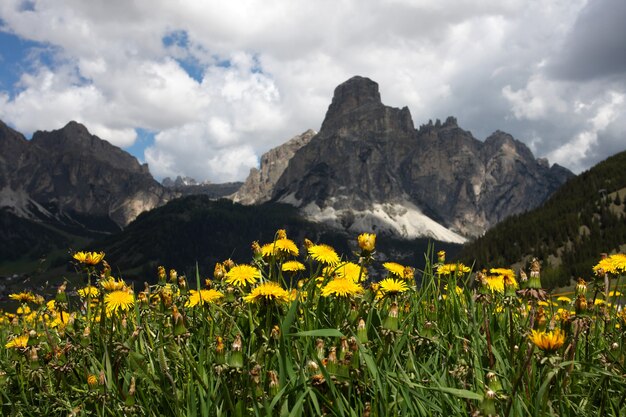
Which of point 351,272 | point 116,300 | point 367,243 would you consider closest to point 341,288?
point 367,243

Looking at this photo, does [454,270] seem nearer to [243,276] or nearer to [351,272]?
[351,272]

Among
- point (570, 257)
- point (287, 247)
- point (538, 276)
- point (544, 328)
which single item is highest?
point (287, 247)

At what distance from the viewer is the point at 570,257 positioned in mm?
189000

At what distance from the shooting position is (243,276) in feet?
14.6

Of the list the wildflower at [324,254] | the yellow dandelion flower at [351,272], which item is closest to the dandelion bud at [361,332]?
the yellow dandelion flower at [351,272]

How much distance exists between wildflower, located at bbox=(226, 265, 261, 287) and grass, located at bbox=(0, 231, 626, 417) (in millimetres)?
66

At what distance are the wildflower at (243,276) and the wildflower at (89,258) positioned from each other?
4.70 feet

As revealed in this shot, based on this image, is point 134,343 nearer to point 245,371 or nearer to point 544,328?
point 245,371

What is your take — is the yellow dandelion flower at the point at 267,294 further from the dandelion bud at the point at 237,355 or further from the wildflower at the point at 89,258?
the wildflower at the point at 89,258

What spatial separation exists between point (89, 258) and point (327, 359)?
296cm

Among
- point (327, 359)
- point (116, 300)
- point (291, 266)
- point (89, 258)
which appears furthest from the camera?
point (291, 266)

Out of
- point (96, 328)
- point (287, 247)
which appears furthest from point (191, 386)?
point (96, 328)

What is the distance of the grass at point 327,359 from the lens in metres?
2.79

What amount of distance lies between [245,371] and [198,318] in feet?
7.82
